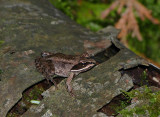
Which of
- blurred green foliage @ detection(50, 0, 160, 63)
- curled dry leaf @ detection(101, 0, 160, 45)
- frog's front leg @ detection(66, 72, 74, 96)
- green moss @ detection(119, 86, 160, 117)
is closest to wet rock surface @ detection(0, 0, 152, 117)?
frog's front leg @ detection(66, 72, 74, 96)

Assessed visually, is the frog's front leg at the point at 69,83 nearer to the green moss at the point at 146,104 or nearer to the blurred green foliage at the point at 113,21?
the green moss at the point at 146,104

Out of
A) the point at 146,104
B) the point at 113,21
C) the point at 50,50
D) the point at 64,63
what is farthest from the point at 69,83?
the point at 113,21

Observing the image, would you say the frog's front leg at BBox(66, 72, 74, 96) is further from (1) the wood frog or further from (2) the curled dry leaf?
(2) the curled dry leaf

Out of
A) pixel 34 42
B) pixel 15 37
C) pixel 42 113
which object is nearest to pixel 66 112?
pixel 42 113

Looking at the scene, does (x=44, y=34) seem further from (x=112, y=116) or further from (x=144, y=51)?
(x=144, y=51)

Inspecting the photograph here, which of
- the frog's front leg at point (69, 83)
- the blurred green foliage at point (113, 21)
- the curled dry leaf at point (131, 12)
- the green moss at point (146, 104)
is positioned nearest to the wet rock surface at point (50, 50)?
the frog's front leg at point (69, 83)

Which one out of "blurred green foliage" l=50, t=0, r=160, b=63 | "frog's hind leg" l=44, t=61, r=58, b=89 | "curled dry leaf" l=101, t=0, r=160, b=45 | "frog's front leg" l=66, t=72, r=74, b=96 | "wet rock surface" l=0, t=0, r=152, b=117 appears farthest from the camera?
"blurred green foliage" l=50, t=0, r=160, b=63
